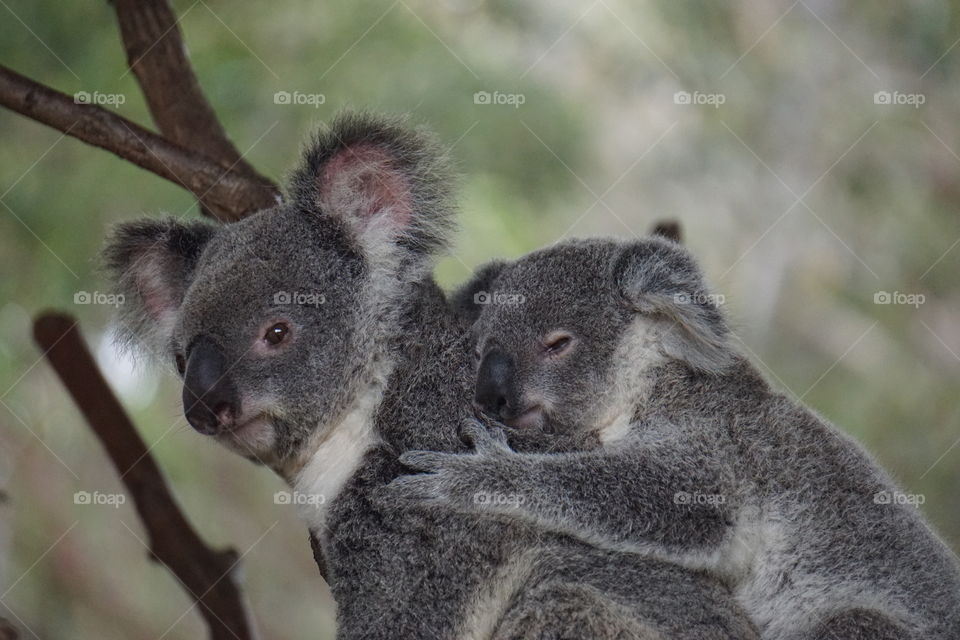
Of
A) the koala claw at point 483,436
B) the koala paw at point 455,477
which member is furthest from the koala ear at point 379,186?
the koala paw at point 455,477

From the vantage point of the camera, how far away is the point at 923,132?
10992 mm

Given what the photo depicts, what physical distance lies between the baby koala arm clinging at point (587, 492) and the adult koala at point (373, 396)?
11cm

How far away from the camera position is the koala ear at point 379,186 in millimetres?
3699

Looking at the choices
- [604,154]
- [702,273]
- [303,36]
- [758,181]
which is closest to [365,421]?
[702,273]

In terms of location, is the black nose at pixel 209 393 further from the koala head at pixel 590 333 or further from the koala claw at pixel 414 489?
the koala head at pixel 590 333

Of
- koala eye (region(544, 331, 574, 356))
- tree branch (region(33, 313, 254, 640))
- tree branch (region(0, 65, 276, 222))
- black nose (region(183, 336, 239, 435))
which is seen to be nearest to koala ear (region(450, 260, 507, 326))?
koala eye (region(544, 331, 574, 356))

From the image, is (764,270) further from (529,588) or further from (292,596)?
(529,588)

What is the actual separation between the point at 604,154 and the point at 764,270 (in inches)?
77.6

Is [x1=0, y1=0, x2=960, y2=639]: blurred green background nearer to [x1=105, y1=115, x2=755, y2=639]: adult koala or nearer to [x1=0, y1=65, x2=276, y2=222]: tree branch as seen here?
[x1=0, y1=65, x2=276, y2=222]: tree branch

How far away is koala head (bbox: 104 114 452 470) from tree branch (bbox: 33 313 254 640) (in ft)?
3.47

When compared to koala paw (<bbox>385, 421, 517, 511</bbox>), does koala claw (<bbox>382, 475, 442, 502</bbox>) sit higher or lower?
lower

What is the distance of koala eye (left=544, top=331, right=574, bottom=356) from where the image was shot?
370cm

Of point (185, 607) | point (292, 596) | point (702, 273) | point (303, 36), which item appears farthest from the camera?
point (292, 596)

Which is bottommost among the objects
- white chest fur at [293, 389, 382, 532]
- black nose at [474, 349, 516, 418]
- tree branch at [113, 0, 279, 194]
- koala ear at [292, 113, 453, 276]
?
white chest fur at [293, 389, 382, 532]
